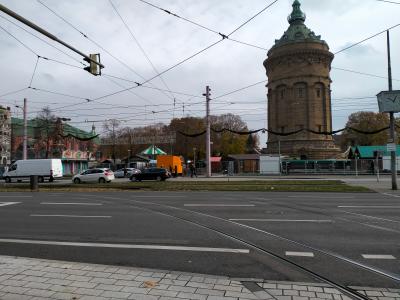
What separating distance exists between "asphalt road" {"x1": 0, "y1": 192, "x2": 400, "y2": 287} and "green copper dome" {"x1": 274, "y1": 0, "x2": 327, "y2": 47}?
59.2 meters

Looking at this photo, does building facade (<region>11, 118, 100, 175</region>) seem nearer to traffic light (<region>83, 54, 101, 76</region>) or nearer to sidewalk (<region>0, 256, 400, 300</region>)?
traffic light (<region>83, 54, 101, 76</region>)

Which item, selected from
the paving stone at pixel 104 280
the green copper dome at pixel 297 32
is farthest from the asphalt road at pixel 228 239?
the green copper dome at pixel 297 32

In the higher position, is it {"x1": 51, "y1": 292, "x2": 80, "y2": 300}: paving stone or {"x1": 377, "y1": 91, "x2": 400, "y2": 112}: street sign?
{"x1": 377, "y1": 91, "x2": 400, "y2": 112}: street sign

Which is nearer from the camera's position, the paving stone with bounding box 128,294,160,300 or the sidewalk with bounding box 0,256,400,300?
the paving stone with bounding box 128,294,160,300

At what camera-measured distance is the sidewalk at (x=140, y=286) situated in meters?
5.00

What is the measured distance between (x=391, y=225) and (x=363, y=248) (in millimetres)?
3160

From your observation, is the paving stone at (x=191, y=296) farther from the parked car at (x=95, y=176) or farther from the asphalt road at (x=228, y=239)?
the parked car at (x=95, y=176)

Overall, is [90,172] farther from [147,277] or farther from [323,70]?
[323,70]

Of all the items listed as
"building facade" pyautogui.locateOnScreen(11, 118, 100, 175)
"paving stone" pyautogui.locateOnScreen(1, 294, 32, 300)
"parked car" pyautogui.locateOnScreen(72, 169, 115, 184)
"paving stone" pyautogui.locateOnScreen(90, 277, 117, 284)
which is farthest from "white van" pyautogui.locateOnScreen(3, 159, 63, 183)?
"paving stone" pyautogui.locateOnScreen(1, 294, 32, 300)

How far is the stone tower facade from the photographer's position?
67.8 m

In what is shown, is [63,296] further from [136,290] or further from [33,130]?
[33,130]

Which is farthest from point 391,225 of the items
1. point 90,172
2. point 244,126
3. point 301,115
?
point 244,126

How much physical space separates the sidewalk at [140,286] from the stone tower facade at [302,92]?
61.7 metres

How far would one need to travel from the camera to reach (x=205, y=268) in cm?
651
